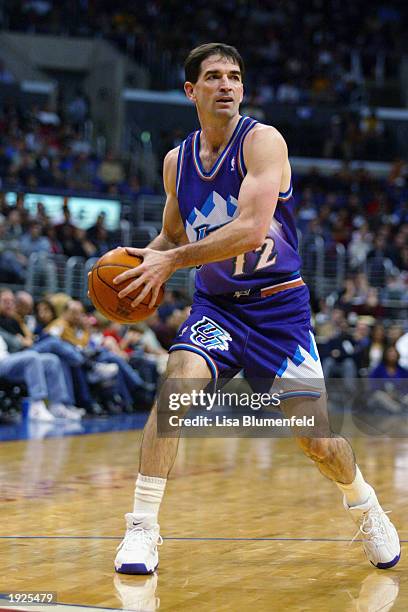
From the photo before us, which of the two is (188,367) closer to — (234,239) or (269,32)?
(234,239)

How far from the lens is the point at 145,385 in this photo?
1145 centimetres

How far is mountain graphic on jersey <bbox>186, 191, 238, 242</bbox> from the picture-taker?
12.9 ft

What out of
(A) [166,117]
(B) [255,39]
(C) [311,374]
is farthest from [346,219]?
(C) [311,374]

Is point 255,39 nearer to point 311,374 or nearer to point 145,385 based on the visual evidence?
point 145,385

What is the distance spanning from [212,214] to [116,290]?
0.52m

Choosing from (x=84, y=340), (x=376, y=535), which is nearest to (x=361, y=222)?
(x=84, y=340)

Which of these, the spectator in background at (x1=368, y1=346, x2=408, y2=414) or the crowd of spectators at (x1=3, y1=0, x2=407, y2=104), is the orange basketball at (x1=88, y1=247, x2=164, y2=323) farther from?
the crowd of spectators at (x1=3, y1=0, x2=407, y2=104)

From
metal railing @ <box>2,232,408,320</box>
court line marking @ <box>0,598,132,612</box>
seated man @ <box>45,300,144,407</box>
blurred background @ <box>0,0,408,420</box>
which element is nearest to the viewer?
court line marking @ <box>0,598,132,612</box>

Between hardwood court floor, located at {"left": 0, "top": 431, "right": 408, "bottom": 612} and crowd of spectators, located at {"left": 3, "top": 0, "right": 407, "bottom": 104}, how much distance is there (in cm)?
1714

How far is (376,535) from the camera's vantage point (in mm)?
3914

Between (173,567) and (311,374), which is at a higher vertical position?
(311,374)

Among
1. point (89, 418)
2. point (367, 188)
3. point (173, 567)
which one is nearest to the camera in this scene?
point (173, 567)

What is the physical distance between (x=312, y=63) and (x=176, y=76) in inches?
146

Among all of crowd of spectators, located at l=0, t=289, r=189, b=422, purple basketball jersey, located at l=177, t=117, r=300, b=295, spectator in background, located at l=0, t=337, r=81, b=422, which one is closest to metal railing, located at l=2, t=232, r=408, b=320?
crowd of spectators, located at l=0, t=289, r=189, b=422
